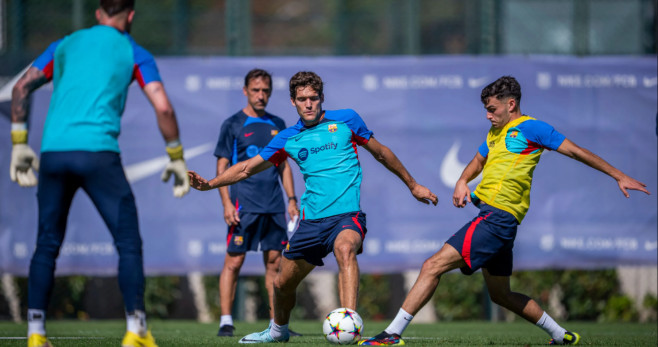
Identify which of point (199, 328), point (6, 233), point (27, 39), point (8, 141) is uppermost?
point (27, 39)

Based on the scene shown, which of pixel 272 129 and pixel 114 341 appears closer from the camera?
pixel 114 341

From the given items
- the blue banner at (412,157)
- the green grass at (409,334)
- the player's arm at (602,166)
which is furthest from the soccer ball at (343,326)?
the blue banner at (412,157)

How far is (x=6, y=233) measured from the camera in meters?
10.2

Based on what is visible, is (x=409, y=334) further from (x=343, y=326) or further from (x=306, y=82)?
(x=306, y=82)

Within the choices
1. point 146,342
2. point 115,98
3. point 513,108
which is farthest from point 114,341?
point 513,108

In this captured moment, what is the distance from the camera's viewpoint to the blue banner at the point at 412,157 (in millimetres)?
10227

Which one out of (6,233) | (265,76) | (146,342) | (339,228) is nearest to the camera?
(146,342)

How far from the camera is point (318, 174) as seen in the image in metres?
6.41

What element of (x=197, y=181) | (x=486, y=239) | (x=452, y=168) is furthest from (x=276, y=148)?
(x=452, y=168)

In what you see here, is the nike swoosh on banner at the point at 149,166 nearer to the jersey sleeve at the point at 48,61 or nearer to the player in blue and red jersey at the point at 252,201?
the player in blue and red jersey at the point at 252,201

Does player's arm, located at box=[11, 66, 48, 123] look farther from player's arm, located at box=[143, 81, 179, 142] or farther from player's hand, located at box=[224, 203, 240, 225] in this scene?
player's hand, located at box=[224, 203, 240, 225]

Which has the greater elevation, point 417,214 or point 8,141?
point 8,141

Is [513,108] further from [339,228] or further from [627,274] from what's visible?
[627,274]

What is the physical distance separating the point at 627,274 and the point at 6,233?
25.9 ft
